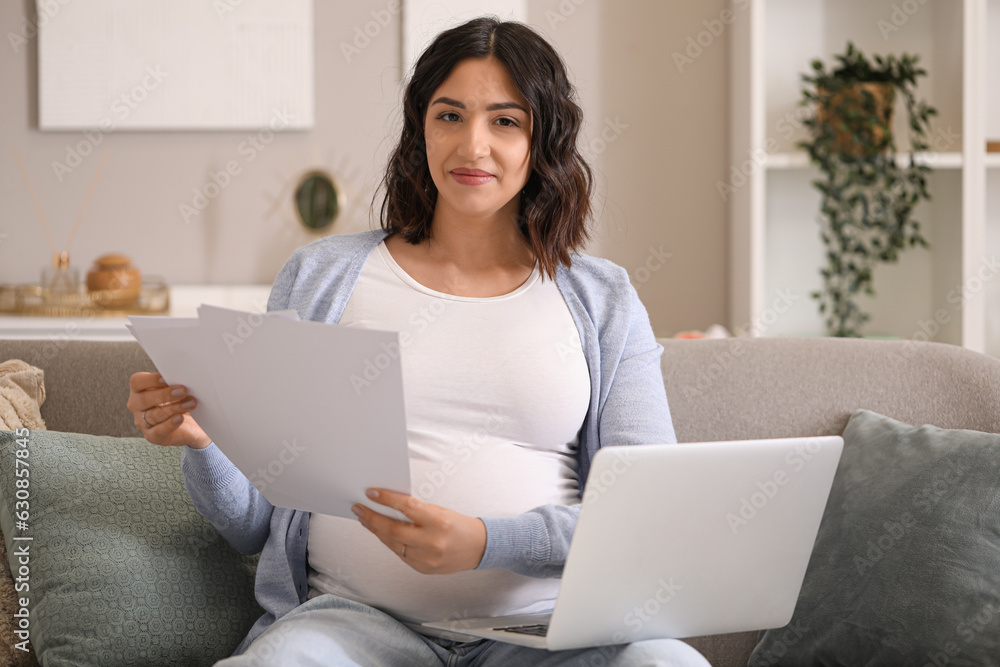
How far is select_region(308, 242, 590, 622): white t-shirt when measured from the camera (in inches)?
46.7

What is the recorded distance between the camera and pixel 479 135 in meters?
1.28

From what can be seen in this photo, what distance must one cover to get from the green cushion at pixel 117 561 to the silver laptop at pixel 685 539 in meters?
0.45

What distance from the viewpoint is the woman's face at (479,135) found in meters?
1.30

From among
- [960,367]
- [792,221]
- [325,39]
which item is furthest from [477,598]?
[325,39]

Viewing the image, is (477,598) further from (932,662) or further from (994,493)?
(994,493)

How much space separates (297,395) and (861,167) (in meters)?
2.24

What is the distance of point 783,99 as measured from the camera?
Answer: 9.59 feet
